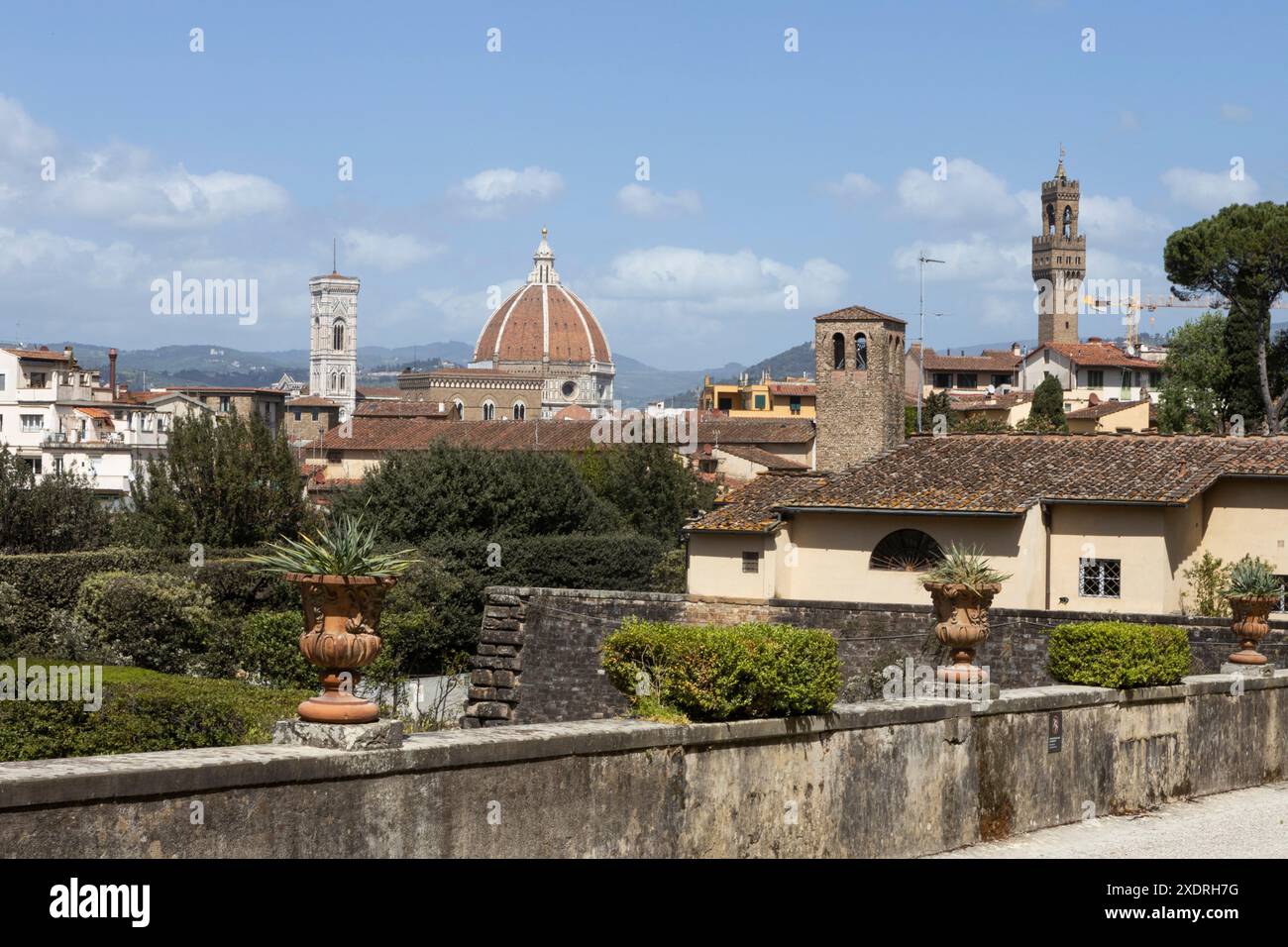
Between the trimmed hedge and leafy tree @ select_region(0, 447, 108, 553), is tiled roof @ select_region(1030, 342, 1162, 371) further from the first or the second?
the trimmed hedge

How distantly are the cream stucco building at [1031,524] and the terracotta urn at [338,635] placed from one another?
2308cm

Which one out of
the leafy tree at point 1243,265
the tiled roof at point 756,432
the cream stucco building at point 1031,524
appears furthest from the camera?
the tiled roof at point 756,432

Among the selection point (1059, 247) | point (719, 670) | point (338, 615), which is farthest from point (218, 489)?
point (1059, 247)

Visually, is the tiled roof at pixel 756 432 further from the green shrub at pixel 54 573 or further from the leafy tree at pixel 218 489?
the green shrub at pixel 54 573

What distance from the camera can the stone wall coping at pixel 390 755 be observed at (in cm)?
835

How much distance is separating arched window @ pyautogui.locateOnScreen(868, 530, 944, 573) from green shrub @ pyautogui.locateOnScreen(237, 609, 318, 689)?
1234cm

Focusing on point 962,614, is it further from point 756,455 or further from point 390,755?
point 756,455

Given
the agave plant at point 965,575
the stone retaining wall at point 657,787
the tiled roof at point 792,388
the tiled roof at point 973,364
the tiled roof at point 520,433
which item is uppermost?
the tiled roof at point 973,364

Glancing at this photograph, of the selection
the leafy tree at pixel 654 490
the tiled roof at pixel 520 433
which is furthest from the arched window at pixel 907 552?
the tiled roof at pixel 520 433

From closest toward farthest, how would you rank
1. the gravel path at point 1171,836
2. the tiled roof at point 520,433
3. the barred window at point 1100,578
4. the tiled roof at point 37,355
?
1. the gravel path at point 1171,836
2. the barred window at point 1100,578
3. the tiled roof at point 37,355
4. the tiled roof at point 520,433

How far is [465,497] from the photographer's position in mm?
61188

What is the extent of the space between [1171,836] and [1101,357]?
113 m
